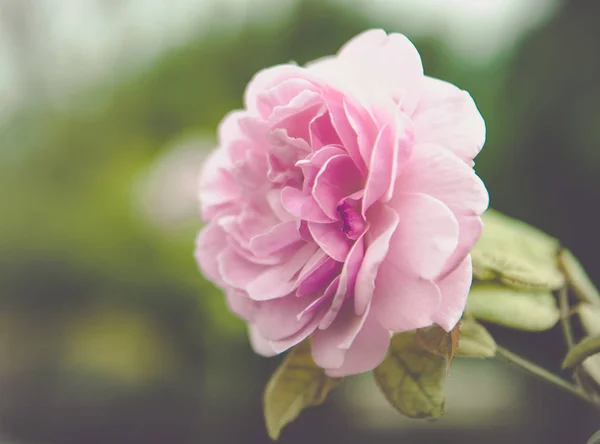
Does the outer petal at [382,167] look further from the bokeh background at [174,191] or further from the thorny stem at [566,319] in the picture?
the bokeh background at [174,191]

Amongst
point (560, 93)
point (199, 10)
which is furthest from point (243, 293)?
point (199, 10)

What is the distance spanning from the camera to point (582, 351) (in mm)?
200

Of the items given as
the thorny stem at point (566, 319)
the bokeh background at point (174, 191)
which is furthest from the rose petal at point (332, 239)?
the bokeh background at point (174, 191)

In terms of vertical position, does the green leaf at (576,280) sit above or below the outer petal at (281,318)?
below

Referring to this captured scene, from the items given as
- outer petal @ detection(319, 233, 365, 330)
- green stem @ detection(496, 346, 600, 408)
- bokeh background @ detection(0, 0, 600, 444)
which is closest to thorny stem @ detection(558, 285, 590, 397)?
green stem @ detection(496, 346, 600, 408)

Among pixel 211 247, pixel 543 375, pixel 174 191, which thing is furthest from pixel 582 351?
pixel 174 191

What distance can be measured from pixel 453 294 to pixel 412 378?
0.05 metres

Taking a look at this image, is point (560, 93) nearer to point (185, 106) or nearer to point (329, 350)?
point (185, 106)

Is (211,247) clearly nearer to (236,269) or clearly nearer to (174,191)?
(236,269)

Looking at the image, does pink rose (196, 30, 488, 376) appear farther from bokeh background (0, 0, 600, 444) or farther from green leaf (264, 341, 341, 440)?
bokeh background (0, 0, 600, 444)

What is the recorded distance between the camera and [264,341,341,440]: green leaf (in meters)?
0.24

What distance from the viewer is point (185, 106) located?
3.96ft

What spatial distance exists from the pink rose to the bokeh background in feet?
2.24

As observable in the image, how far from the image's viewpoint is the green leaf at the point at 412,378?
0.21m
